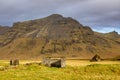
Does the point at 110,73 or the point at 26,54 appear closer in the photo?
the point at 110,73

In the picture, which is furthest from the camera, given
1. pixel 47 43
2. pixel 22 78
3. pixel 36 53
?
pixel 47 43

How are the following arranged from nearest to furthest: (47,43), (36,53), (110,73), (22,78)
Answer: (22,78) → (110,73) → (36,53) → (47,43)

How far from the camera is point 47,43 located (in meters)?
200

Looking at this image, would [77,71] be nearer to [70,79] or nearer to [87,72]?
[87,72]

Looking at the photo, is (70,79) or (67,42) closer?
(70,79)

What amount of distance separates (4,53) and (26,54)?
55.9 feet

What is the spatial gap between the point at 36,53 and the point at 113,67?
142 metres

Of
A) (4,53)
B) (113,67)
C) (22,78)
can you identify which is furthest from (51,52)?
(22,78)

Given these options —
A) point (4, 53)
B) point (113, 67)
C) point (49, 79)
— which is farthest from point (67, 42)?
point (49, 79)

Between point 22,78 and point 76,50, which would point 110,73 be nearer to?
point 22,78

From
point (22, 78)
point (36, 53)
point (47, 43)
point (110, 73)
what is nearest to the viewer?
point (22, 78)

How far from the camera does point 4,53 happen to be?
638 ft

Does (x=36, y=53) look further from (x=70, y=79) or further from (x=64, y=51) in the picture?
(x=70, y=79)

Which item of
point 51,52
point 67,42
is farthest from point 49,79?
point 67,42
